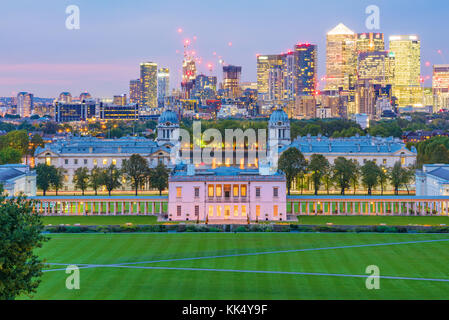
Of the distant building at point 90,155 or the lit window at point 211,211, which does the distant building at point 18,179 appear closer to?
the distant building at point 90,155

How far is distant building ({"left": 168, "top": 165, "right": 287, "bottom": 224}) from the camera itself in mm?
81875

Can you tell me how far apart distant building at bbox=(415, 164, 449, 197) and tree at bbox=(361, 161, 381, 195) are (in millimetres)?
5651

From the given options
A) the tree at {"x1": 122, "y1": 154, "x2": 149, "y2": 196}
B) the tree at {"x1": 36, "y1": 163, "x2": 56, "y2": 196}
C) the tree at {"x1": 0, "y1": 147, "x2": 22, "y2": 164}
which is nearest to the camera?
the tree at {"x1": 36, "y1": 163, "x2": 56, "y2": 196}

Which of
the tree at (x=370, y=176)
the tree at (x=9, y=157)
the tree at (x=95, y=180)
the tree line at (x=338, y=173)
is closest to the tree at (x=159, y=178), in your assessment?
the tree at (x=95, y=180)

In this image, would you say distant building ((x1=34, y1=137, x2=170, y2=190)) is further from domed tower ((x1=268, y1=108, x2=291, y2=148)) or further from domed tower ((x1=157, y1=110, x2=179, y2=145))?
domed tower ((x1=268, y1=108, x2=291, y2=148))

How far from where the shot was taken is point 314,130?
197625 millimetres

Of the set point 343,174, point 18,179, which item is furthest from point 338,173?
point 18,179

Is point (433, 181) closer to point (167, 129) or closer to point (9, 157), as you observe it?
point (167, 129)

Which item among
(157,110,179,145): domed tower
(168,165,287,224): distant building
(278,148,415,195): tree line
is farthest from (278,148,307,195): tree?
(157,110,179,145): domed tower

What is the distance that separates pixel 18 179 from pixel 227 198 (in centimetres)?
2897

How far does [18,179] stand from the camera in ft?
309

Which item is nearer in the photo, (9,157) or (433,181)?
(433,181)
